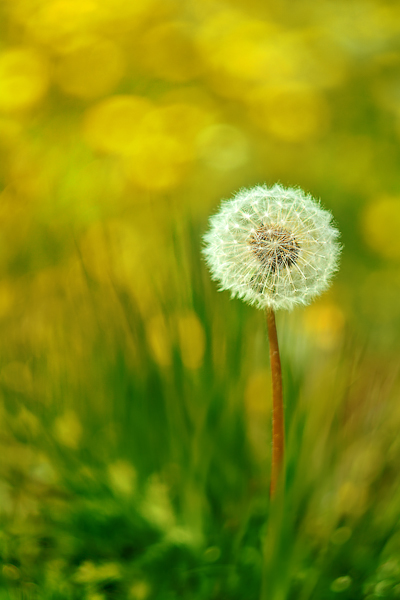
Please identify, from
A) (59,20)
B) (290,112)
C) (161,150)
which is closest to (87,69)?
(59,20)

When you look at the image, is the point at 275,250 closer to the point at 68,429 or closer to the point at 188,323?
the point at 188,323

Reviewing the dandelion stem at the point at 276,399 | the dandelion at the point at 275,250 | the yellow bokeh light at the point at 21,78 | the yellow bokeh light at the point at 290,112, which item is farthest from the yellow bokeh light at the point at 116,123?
the dandelion stem at the point at 276,399

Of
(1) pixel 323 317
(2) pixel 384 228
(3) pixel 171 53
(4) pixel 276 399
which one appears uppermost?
(3) pixel 171 53

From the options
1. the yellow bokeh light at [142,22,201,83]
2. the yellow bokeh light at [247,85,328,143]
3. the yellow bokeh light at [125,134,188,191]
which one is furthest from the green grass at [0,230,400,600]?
the yellow bokeh light at [142,22,201,83]

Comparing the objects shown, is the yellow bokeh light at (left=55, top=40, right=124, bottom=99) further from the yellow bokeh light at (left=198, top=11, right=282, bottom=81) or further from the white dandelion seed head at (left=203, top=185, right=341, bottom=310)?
the white dandelion seed head at (left=203, top=185, right=341, bottom=310)

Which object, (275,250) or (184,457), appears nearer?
(275,250)

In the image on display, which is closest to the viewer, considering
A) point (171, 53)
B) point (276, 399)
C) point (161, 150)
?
point (276, 399)

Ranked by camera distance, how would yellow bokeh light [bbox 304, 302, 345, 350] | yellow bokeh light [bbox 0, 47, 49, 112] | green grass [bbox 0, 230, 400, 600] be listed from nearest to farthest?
green grass [bbox 0, 230, 400, 600] < yellow bokeh light [bbox 304, 302, 345, 350] < yellow bokeh light [bbox 0, 47, 49, 112]
